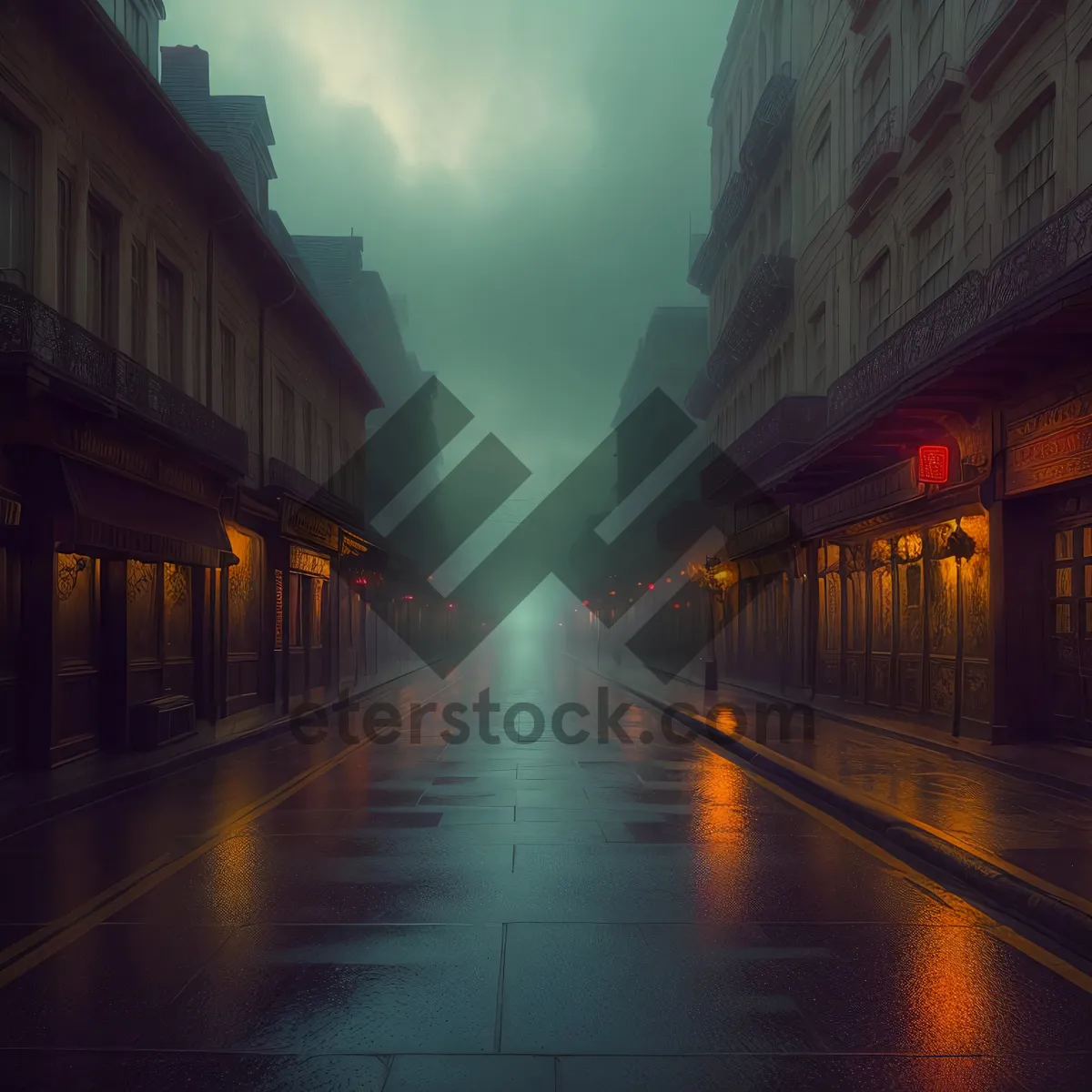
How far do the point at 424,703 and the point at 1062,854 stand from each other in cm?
1884

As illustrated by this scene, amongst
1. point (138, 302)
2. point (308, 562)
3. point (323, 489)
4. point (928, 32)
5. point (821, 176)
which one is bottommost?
point (308, 562)

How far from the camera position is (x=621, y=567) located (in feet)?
217

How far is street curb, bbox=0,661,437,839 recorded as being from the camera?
383 inches

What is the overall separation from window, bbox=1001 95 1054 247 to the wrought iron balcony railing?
960 mm

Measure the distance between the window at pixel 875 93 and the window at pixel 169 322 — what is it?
13.0 metres

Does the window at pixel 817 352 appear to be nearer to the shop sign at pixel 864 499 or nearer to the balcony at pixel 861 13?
the shop sign at pixel 864 499

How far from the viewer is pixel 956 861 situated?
25.0 ft

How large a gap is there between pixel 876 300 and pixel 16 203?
51.0 ft

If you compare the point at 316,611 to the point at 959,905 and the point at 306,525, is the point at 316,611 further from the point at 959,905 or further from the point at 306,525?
the point at 959,905

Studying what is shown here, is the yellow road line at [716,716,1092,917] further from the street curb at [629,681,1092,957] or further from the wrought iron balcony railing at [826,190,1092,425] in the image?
the wrought iron balcony railing at [826,190,1092,425]

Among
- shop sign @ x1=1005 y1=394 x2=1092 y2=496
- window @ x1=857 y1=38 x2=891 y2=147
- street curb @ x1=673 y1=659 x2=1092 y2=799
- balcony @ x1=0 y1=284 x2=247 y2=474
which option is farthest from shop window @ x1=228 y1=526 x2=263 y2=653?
window @ x1=857 y1=38 x2=891 y2=147

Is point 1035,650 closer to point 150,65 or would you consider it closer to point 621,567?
point 150,65

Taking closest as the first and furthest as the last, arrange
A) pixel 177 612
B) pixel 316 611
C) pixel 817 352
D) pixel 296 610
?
pixel 177 612
pixel 817 352
pixel 296 610
pixel 316 611

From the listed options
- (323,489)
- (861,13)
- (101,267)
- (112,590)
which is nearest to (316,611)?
(323,489)
